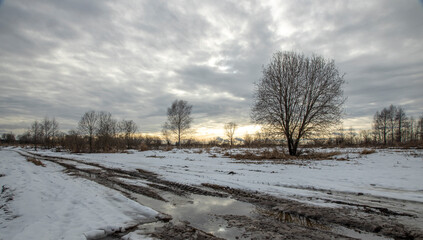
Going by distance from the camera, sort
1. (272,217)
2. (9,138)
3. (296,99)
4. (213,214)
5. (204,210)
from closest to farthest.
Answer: (272,217)
(213,214)
(204,210)
(296,99)
(9,138)

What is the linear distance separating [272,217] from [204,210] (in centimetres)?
152

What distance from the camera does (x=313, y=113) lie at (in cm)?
1859

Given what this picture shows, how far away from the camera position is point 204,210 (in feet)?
15.9

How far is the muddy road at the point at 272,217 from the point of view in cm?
346

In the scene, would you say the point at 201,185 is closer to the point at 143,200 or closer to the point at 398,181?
the point at 143,200

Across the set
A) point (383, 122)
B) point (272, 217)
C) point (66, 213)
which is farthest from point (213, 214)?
point (383, 122)

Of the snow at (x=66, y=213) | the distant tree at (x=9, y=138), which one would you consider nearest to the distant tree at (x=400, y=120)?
the snow at (x=66, y=213)

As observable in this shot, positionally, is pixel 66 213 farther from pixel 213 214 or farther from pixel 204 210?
pixel 213 214

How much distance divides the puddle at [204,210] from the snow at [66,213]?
0.50 m

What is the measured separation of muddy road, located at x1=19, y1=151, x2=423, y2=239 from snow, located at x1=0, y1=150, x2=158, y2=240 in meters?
0.41

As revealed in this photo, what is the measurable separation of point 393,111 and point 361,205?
67.7 metres

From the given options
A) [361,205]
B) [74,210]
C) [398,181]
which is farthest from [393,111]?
[74,210]

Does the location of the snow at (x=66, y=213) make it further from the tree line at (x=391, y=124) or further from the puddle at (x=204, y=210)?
the tree line at (x=391, y=124)

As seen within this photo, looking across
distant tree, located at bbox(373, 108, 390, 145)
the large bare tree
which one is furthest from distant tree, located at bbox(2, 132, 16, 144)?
distant tree, located at bbox(373, 108, 390, 145)
